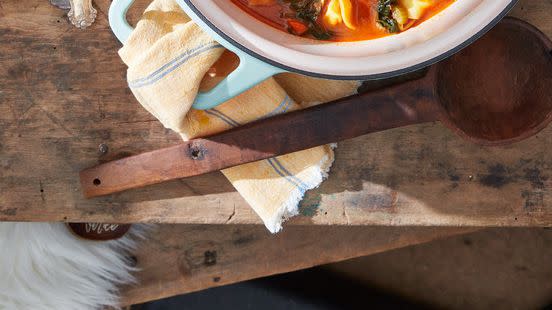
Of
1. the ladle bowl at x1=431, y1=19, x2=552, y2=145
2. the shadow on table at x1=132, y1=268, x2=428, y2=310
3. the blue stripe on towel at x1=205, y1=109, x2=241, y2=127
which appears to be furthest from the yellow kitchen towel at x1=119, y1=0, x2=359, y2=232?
the shadow on table at x1=132, y1=268, x2=428, y2=310

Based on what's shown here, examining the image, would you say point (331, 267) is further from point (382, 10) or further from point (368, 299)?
point (382, 10)

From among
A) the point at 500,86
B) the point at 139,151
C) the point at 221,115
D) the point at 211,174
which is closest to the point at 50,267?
the point at 139,151

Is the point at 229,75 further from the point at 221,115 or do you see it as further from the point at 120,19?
the point at 120,19

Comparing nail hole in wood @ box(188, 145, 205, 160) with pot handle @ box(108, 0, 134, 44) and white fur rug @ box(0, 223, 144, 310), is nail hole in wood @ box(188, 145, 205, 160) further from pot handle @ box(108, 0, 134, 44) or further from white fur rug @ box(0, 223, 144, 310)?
white fur rug @ box(0, 223, 144, 310)

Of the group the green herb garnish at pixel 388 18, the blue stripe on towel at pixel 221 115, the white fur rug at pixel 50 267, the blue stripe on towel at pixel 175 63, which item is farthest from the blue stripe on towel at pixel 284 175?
the white fur rug at pixel 50 267

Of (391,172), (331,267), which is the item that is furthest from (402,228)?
(331,267)

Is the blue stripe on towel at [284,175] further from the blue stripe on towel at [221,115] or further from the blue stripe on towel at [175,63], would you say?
the blue stripe on towel at [175,63]
